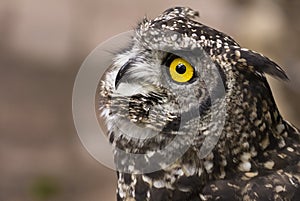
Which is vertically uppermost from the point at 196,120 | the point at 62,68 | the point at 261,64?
the point at 261,64

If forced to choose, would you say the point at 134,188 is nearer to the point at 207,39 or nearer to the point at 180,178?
the point at 180,178

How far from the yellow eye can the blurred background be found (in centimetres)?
267

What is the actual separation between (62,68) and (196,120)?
17.3 feet

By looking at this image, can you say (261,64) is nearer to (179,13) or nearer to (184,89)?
(184,89)

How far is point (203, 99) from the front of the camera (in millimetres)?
3051

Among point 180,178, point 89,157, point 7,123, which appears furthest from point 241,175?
point 7,123

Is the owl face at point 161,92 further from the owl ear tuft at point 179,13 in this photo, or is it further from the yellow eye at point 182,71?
the owl ear tuft at point 179,13

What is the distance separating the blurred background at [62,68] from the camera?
232 inches

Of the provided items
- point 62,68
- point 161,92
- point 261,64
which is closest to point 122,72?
point 161,92

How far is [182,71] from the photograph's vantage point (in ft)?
10.2

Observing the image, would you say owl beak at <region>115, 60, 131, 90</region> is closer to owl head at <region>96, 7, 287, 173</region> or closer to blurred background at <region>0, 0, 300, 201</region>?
owl head at <region>96, 7, 287, 173</region>

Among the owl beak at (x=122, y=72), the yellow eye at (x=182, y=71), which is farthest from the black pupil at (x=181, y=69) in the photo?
the owl beak at (x=122, y=72)

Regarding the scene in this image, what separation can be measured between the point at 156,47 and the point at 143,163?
47 cm

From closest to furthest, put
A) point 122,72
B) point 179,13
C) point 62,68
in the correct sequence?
1. point 122,72
2. point 179,13
3. point 62,68
